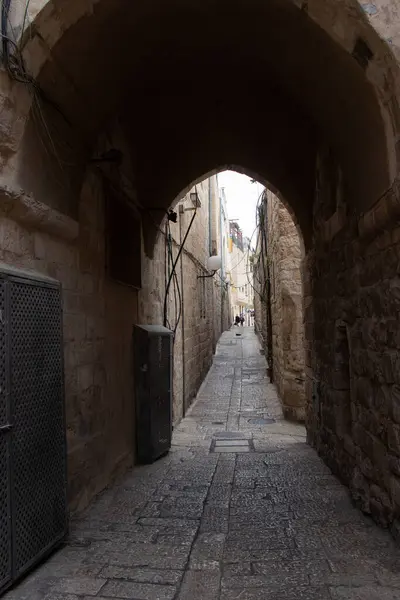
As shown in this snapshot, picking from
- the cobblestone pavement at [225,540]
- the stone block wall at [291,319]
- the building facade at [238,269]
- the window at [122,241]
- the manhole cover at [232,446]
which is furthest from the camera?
the building facade at [238,269]

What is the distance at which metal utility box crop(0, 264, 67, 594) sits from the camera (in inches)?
93.7

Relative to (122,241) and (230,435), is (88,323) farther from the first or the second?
(230,435)

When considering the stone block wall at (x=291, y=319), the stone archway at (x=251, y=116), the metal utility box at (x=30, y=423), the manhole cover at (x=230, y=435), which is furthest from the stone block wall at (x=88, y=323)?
the stone block wall at (x=291, y=319)

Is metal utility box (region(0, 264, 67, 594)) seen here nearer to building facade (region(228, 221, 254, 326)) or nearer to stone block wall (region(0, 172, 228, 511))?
stone block wall (region(0, 172, 228, 511))

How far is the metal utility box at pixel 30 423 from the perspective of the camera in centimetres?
238

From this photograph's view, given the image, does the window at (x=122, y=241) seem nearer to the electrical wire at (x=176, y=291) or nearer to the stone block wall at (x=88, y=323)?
the stone block wall at (x=88, y=323)

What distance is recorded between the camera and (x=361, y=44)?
2.70 m

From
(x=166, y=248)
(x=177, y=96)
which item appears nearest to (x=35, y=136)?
(x=177, y=96)

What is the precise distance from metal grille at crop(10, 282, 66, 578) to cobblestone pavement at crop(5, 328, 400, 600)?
0.20 m

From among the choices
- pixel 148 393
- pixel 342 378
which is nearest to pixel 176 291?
pixel 148 393

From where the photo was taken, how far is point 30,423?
2605 mm

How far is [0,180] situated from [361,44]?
193 centimetres

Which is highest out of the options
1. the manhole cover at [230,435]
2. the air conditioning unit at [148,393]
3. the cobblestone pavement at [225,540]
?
the air conditioning unit at [148,393]

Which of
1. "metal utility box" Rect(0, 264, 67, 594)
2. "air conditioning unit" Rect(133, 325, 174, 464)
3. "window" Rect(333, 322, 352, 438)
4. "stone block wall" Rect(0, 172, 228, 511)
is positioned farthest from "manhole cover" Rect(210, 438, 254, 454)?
"metal utility box" Rect(0, 264, 67, 594)
